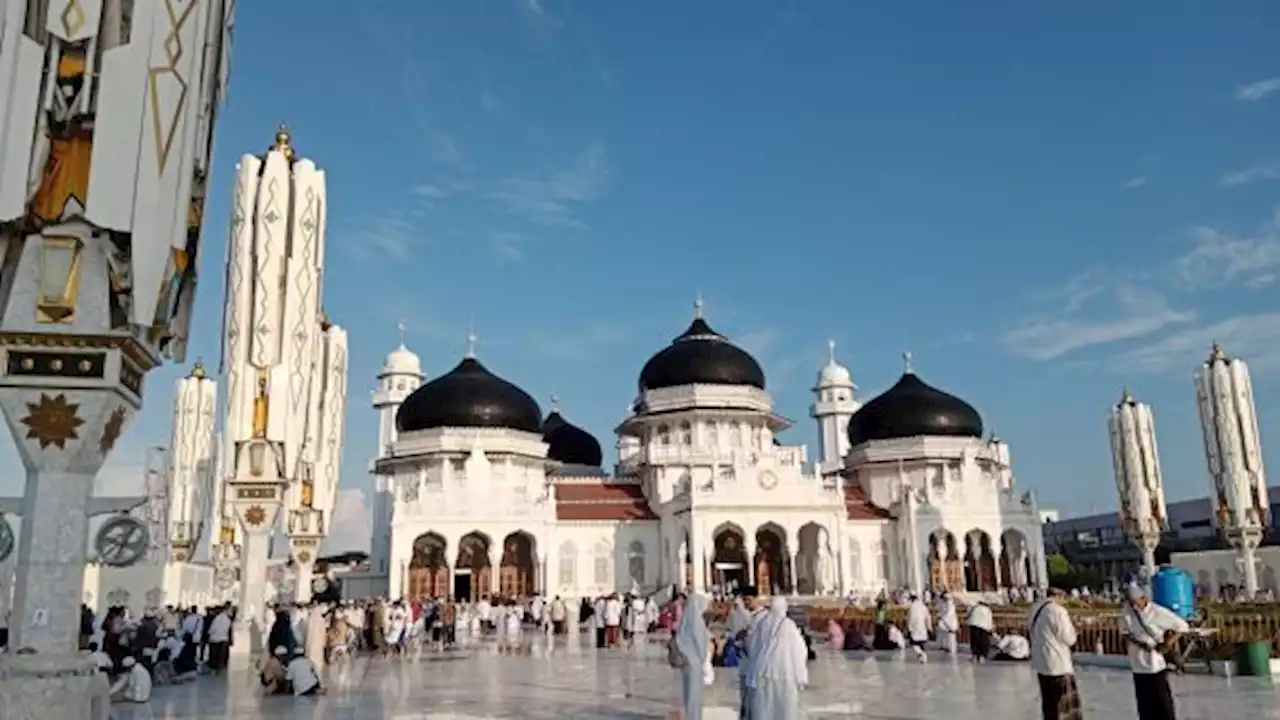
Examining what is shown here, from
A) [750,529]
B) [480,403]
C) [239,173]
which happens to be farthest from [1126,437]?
[239,173]

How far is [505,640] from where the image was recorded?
2642cm

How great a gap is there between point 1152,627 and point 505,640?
67.8ft

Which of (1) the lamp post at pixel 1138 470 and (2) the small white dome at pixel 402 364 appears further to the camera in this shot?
(2) the small white dome at pixel 402 364

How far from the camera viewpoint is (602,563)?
41.1 m

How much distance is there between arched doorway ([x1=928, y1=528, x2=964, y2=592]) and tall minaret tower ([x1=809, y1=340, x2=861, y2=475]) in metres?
23.4

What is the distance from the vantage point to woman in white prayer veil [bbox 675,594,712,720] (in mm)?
8320

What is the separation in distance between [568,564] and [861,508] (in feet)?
43.2

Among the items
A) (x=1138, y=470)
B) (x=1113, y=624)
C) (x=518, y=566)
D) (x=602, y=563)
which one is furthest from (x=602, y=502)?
(x=1113, y=624)

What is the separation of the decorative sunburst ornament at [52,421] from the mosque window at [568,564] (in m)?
34.3

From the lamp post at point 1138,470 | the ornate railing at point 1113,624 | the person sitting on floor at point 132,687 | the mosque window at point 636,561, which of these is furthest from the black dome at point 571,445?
the person sitting on floor at point 132,687

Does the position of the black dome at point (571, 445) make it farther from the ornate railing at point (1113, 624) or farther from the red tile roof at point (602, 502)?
the ornate railing at point (1113, 624)

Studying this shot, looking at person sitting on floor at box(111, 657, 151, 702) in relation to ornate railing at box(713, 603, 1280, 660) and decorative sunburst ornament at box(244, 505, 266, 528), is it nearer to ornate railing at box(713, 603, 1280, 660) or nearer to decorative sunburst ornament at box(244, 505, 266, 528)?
decorative sunburst ornament at box(244, 505, 266, 528)

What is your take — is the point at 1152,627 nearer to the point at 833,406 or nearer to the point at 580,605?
the point at 580,605

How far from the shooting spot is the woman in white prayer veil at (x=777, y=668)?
712 centimetres
